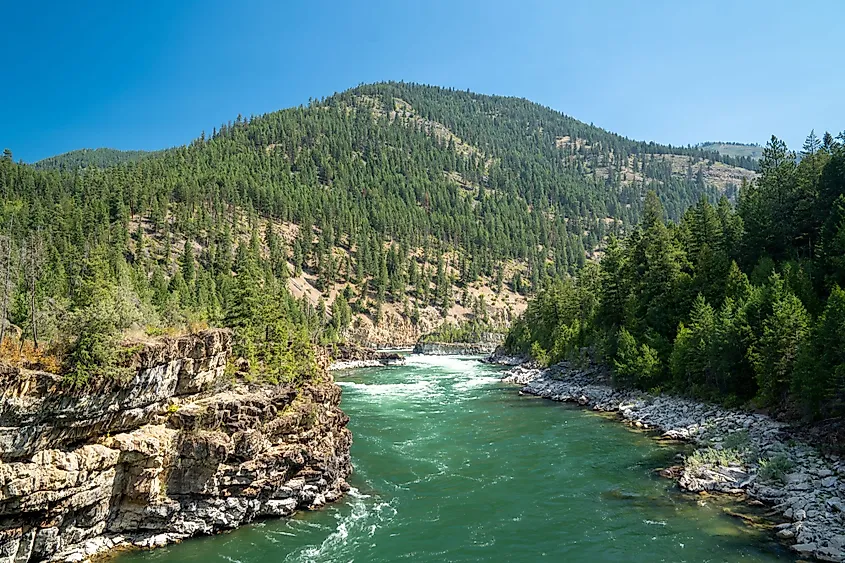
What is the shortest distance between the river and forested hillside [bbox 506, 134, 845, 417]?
9.14m

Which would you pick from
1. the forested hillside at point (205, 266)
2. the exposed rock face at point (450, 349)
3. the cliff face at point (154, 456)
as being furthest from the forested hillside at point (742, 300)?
the exposed rock face at point (450, 349)

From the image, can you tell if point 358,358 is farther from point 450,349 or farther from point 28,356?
point 28,356

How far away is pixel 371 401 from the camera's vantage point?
59.4 m

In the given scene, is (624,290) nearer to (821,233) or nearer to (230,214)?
(821,233)

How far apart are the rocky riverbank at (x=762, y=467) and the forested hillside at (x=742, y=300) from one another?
8.81ft

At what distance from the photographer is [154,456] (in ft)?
74.1

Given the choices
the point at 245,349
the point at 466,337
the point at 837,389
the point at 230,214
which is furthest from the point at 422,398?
the point at 230,214

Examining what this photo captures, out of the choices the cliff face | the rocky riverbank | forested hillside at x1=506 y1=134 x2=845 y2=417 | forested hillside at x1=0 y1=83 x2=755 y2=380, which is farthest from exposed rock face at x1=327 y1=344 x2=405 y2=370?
the cliff face

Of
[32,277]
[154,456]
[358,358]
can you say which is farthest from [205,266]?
[154,456]

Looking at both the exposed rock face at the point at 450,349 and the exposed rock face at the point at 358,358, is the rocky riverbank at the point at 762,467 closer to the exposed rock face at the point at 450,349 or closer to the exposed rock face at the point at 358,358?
the exposed rock face at the point at 358,358

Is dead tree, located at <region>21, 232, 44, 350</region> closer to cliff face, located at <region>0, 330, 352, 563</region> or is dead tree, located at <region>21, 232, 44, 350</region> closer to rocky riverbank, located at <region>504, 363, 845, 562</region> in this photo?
cliff face, located at <region>0, 330, 352, 563</region>

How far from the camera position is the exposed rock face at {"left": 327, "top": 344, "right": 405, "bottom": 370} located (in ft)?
352

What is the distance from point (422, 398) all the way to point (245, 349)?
1298 inches

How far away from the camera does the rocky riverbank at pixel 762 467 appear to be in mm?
21141
